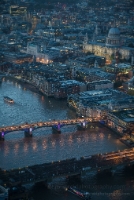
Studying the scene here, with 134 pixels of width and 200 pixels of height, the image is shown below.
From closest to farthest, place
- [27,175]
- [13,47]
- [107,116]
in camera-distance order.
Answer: [27,175] → [107,116] → [13,47]

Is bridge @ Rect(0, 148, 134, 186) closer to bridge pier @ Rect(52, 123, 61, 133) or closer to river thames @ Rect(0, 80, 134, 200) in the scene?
river thames @ Rect(0, 80, 134, 200)

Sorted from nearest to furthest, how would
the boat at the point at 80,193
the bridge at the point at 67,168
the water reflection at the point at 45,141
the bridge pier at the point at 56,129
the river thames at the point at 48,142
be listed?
the boat at the point at 80,193 < the bridge at the point at 67,168 < the river thames at the point at 48,142 < the water reflection at the point at 45,141 < the bridge pier at the point at 56,129

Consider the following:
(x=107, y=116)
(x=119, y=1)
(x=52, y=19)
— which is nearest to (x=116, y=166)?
(x=107, y=116)

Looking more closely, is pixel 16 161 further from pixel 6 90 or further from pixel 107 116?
pixel 6 90

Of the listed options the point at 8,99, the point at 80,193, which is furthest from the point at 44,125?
the point at 80,193

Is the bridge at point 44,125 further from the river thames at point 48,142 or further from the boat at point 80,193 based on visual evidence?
the boat at point 80,193

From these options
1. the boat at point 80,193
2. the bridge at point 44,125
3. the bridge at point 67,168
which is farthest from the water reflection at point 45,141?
the boat at point 80,193

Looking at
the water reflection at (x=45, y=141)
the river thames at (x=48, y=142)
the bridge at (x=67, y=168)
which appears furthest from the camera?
the water reflection at (x=45, y=141)
